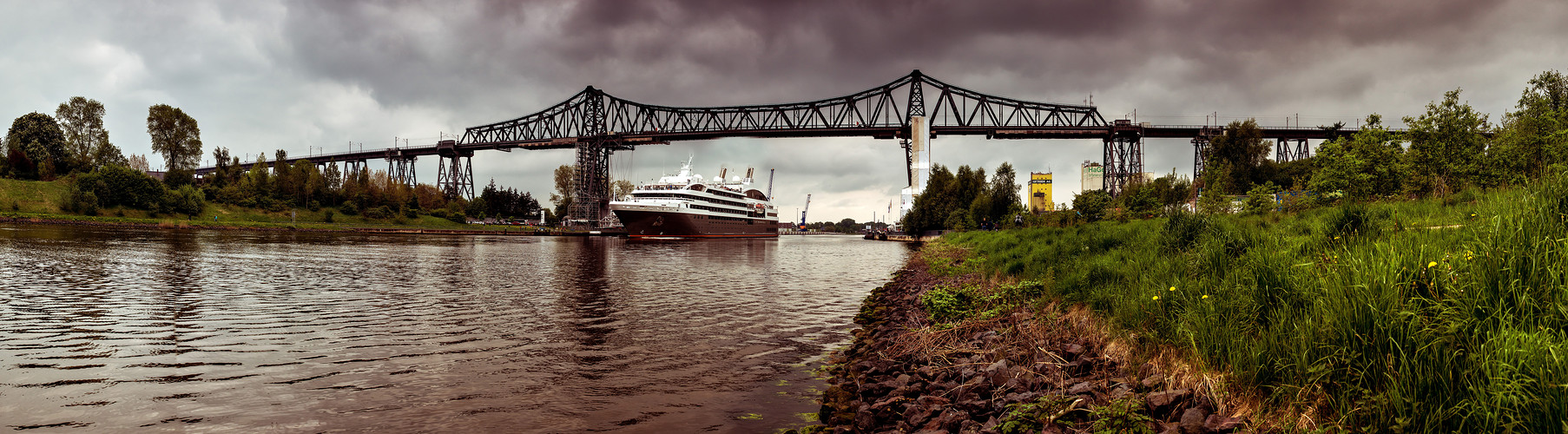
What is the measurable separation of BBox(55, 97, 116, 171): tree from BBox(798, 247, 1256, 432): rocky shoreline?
116m

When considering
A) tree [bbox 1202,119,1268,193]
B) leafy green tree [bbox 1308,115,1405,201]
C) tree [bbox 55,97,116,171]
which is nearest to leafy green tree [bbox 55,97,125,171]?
tree [bbox 55,97,116,171]

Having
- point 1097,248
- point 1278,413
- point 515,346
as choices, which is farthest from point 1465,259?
point 515,346

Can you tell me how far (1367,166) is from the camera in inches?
1470

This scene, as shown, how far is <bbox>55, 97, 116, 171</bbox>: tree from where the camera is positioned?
84500 mm

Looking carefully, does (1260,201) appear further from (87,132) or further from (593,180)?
(87,132)

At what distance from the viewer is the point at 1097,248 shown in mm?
13695

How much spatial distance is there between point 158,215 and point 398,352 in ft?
297

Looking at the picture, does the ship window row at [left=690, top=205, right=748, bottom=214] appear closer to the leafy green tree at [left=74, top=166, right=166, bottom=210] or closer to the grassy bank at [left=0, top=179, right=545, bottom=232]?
the grassy bank at [left=0, top=179, right=545, bottom=232]

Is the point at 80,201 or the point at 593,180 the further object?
the point at 593,180

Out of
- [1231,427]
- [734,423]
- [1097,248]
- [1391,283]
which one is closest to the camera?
[1231,427]

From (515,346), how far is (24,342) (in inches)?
276

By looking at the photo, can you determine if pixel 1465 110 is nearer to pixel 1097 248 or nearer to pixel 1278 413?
pixel 1097 248

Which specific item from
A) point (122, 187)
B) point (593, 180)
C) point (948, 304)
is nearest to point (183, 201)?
point (122, 187)

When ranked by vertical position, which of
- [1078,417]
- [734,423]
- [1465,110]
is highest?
[1465,110]
